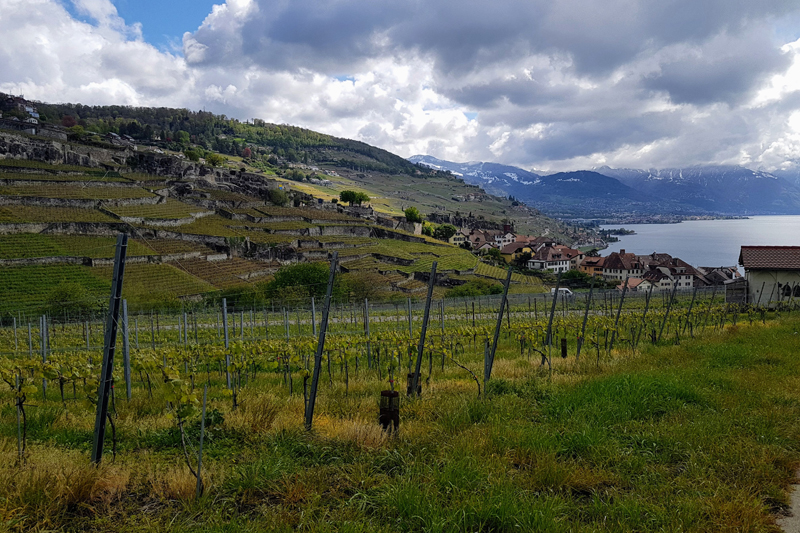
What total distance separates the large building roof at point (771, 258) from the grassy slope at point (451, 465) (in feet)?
72.8

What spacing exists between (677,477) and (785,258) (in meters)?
27.4

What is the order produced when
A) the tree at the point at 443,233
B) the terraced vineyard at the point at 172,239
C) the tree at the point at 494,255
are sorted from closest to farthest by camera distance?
the terraced vineyard at the point at 172,239 → the tree at the point at 494,255 → the tree at the point at 443,233

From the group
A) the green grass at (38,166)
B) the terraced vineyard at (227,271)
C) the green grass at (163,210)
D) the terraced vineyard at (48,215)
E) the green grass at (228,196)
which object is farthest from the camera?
the green grass at (228,196)

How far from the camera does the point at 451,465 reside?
421 centimetres

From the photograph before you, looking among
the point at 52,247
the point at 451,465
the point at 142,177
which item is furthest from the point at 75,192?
the point at 451,465

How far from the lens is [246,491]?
393 centimetres

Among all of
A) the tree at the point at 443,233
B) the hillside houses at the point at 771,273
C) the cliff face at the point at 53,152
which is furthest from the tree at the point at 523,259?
the cliff face at the point at 53,152

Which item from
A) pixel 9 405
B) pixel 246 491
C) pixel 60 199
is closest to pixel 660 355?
pixel 246 491

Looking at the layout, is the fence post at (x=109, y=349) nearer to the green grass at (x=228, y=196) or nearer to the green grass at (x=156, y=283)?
the green grass at (x=156, y=283)

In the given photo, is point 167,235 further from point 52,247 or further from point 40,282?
point 40,282

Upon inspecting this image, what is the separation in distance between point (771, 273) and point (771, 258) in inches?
32.6

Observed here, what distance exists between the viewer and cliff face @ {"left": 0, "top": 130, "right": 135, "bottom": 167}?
73.7m

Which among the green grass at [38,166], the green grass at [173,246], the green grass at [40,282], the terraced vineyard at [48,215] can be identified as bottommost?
the green grass at [40,282]

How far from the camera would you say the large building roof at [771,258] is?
79.9 feet
